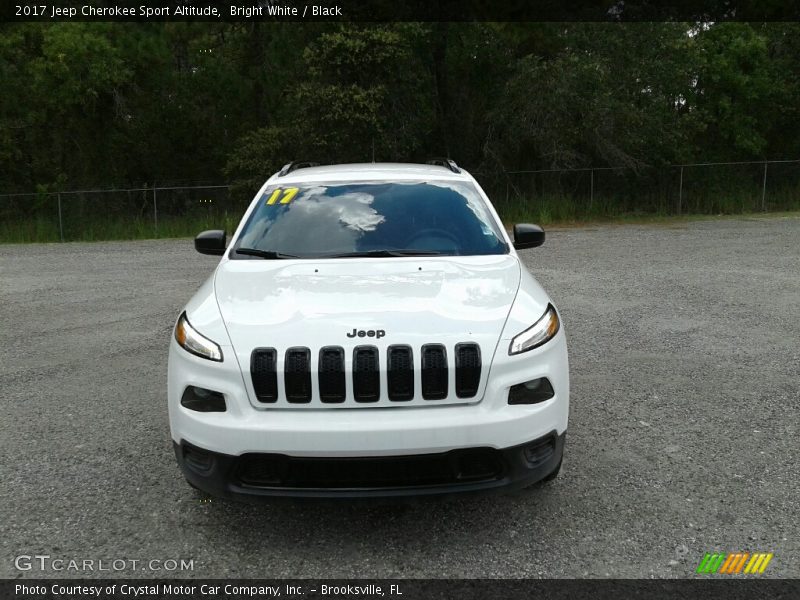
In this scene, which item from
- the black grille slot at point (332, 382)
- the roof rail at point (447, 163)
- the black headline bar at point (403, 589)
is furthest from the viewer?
the roof rail at point (447, 163)

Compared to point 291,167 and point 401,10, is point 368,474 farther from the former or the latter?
point 401,10

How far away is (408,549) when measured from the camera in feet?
11.2

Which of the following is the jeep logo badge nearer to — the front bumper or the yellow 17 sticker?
the front bumper

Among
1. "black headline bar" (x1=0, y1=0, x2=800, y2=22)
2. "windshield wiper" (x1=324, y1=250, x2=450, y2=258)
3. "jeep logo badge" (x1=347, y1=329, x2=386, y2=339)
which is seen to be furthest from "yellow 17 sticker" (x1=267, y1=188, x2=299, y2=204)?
"black headline bar" (x1=0, y1=0, x2=800, y2=22)

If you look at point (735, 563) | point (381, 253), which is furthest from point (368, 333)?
point (735, 563)

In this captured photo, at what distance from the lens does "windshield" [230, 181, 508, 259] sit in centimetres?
454

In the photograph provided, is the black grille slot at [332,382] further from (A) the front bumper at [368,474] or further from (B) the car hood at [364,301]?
(A) the front bumper at [368,474]

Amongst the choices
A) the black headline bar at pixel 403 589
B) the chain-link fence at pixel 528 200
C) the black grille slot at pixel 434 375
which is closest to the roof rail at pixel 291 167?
the black grille slot at pixel 434 375

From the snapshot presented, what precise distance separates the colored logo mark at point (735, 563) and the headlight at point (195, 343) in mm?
2370

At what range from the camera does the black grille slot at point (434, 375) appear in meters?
3.20

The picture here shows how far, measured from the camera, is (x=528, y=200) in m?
24.4

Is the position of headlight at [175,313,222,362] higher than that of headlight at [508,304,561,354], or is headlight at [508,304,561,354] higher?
headlight at [508,304,561,354]
